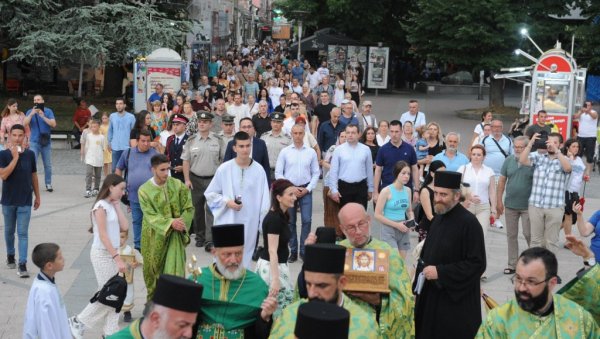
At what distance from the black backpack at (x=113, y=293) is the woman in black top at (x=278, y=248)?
50.7 inches

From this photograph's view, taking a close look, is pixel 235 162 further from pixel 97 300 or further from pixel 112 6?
pixel 112 6

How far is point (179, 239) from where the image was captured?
9344mm

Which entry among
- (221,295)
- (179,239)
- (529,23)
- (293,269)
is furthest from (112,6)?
(221,295)

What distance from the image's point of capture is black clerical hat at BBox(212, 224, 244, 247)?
6.01m

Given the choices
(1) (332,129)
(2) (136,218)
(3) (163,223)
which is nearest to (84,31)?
(1) (332,129)

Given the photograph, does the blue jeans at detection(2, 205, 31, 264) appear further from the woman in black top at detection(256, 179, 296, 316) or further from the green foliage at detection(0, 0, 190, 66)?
the green foliage at detection(0, 0, 190, 66)

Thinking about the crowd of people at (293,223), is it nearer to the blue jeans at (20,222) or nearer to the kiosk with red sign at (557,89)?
the blue jeans at (20,222)

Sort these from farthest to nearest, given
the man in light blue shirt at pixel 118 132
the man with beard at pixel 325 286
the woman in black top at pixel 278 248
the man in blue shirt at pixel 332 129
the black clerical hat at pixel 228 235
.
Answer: the man in light blue shirt at pixel 118 132, the man in blue shirt at pixel 332 129, the woman in black top at pixel 278 248, the black clerical hat at pixel 228 235, the man with beard at pixel 325 286

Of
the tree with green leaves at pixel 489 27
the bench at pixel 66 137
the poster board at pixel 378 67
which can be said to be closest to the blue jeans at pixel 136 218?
the bench at pixel 66 137

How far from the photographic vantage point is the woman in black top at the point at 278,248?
7.98 m

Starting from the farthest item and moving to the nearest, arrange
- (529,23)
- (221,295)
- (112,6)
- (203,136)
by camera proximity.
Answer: (529,23)
(112,6)
(203,136)
(221,295)

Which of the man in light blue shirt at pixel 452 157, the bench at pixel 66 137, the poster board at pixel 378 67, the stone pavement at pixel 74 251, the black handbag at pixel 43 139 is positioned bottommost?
the stone pavement at pixel 74 251

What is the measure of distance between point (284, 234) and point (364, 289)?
2.49m

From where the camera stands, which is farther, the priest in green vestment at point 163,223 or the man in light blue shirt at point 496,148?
the man in light blue shirt at point 496,148
